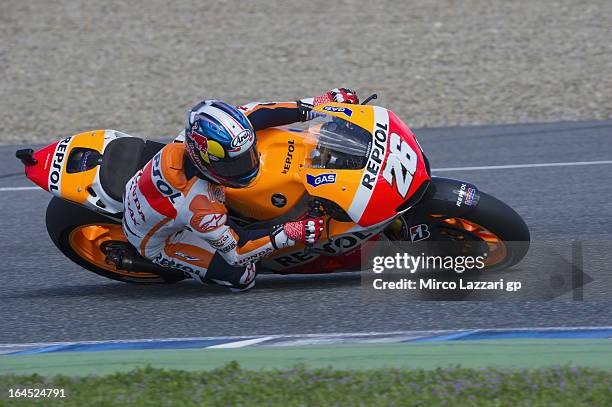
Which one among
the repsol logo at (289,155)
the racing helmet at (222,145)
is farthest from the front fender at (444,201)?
the racing helmet at (222,145)

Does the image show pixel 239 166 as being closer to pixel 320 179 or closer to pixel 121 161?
pixel 320 179

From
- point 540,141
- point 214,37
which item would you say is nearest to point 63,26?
point 214,37

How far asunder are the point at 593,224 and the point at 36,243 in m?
4.01

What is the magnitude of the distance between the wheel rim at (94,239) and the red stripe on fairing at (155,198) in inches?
27.4

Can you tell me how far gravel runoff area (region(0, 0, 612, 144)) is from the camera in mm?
11930

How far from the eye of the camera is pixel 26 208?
29.6 feet

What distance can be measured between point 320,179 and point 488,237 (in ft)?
3.44

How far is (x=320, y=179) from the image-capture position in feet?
19.0

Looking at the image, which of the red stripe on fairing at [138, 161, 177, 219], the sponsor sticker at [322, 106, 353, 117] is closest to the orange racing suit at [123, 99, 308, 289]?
the red stripe on fairing at [138, 161, 177, 219]

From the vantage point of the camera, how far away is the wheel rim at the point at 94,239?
21.6ft

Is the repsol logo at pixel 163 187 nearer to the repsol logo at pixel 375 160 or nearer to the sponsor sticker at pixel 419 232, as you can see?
the repsol logo at pixel 375 160

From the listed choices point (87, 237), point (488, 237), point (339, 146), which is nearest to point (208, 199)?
point (339, 146)

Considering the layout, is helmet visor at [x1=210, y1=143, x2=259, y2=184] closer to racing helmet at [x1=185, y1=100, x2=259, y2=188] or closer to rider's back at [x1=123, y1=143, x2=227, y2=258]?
racing helmet at [x1=185, y1=100, x2=259, y2=188]

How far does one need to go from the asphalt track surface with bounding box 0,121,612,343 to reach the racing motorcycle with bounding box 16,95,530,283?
0.35 metres
